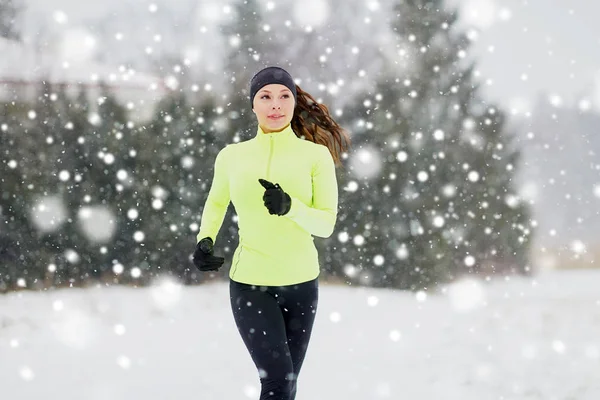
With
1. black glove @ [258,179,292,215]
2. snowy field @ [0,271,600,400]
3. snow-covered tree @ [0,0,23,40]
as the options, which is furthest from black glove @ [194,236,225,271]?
snow-covered tree @ [0,0,23,40]

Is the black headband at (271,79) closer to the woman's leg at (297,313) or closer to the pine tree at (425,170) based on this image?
the woman's leg at (297,313)

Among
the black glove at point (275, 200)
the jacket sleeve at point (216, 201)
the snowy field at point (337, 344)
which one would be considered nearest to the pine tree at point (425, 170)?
the snowy field at point (337, 344)

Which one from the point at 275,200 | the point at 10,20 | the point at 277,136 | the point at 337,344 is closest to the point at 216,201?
the point at 277,136

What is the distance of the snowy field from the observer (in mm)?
4281

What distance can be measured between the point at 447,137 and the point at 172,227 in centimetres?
379

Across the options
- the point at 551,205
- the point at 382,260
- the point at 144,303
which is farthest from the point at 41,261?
the point at 551,205

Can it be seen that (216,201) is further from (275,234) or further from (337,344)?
(337,344)

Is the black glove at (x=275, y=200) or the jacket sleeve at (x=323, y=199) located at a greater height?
the jacket sleeve at (x=323, y=199)

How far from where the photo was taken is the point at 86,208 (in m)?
7.22

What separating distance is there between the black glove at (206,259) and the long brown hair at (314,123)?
2.51 feet

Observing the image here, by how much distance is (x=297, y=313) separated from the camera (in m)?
2.47

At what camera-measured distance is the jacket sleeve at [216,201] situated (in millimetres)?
2656

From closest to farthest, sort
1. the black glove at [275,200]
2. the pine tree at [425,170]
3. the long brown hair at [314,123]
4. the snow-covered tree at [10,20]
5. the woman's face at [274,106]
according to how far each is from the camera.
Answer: the black glove at [275,200]
the woman's face at [274,106]
the long brown hair at [314,123]
the pine tree at [425,170]
the snow-covered tree at [10,20]

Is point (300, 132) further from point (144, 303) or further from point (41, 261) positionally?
point (41, 261)
